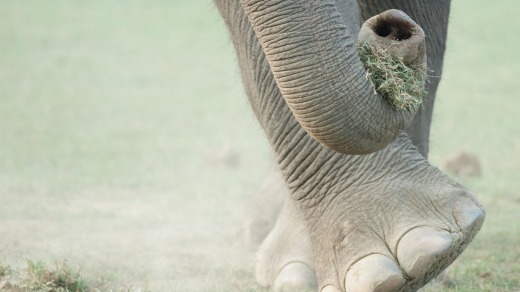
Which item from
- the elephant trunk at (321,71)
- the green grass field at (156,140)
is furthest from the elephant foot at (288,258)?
the elephant trunk at (321,71)

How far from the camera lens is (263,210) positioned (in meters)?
5.78

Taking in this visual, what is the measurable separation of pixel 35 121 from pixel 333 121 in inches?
280

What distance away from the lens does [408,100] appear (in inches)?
133

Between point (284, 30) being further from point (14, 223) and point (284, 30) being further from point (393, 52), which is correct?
point (14, 223)

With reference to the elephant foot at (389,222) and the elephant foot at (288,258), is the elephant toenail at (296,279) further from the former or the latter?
the elephant foot at (389,222)

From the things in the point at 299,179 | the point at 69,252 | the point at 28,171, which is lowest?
the point at 28,171

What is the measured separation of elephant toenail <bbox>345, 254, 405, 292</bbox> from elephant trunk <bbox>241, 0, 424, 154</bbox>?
51cm

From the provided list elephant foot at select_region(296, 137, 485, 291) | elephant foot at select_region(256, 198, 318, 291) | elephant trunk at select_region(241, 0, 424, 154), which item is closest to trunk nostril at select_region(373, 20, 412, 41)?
elephant trunk at select_region(241, 0, 424, 154)

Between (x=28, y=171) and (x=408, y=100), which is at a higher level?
(x=408, y=100)

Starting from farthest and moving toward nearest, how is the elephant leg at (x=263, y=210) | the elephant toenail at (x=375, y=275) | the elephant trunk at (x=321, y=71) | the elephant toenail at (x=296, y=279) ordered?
the elephant leg at (x=263, y=210), the elephant toenail at (x=296, y=279), the elephant toenail at (x=375, y=275), the elephant trunk at (x=321, y=71)

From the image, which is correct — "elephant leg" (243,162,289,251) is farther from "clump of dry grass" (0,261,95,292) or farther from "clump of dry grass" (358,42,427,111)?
"clump of dry grass" (358,42,427,111)

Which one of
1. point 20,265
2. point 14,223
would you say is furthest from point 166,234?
point 20,265

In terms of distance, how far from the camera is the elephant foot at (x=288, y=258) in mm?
4457

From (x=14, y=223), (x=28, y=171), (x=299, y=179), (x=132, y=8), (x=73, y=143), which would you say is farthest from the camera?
(x=132, y=8)
